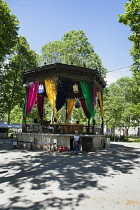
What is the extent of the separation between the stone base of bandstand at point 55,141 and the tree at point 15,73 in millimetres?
14814

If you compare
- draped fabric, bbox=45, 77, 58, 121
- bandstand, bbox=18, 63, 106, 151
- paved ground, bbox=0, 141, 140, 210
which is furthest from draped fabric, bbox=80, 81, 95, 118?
paved ground, bbox=0, 141, 140, 210

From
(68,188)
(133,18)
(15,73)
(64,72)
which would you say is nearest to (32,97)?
(64,72)

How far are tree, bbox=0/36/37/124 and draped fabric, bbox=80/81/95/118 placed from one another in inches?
650

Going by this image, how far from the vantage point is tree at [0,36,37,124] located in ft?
93.9

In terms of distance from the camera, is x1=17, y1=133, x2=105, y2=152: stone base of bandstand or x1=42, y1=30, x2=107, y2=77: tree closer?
x1=17, y1=133, x2=105, y2=152: stone base of bandstand

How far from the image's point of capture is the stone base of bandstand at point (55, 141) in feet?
45.2

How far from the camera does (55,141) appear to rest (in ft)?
45.3

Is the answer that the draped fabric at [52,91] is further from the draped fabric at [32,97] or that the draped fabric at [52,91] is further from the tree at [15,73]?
the tree at [15,73]

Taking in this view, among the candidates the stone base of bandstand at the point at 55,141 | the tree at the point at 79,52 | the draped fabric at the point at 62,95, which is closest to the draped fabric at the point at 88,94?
the draped fabric at the point at 62,95

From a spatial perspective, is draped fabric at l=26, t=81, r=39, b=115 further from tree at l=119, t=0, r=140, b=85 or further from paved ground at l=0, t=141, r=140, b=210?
tree at l=119, t=0, r=140, b=85

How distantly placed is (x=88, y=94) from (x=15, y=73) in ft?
65.5

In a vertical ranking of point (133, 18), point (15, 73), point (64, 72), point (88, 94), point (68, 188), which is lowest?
point (68, 188)

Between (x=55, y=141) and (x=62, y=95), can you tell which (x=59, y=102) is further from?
(x=55, y=141)

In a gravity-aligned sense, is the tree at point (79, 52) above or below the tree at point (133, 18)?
above
